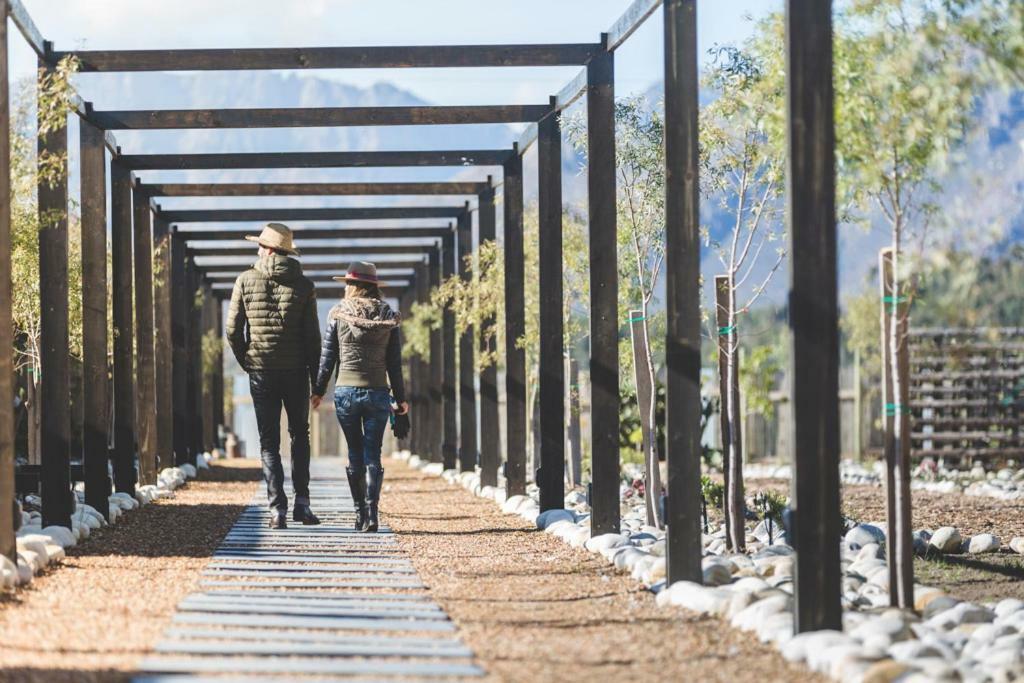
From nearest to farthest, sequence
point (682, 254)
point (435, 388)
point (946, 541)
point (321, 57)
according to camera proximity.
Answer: point (682, 254) < point (321, 57) < point (946, 541) < point (435, 388)

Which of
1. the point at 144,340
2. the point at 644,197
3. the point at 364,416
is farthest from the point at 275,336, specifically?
the point at 144,340

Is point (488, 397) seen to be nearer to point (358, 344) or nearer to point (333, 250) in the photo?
point (333, 250)

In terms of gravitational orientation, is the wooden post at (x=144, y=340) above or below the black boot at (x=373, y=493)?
above

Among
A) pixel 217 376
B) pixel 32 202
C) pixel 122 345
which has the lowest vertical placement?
pixel 217 376

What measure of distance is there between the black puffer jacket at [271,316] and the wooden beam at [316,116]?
140 cm

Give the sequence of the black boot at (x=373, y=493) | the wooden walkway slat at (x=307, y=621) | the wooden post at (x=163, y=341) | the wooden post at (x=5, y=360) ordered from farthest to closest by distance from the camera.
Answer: the wooden post at (x=163, y=341), the black boot at (x=373, y=493), the wooden post at (x=5, y=360), the wooden walkway slat at (x=307, y=621)

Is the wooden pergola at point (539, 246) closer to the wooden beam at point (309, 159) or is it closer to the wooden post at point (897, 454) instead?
the wooden beam at point (309, 159)

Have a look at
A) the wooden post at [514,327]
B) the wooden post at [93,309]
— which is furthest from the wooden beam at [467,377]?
the wooden post at [93,309]

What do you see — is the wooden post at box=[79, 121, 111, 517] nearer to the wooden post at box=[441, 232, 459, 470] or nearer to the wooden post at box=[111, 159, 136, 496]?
the wooden post at box=[111, 159, 136, 496]

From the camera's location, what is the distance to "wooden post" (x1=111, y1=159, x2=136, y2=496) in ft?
37.0

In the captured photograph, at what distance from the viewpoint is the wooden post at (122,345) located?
11281 millimetres

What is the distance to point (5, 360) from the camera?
22.2 feet

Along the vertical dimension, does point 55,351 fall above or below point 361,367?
above

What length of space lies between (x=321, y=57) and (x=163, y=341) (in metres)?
8.27
